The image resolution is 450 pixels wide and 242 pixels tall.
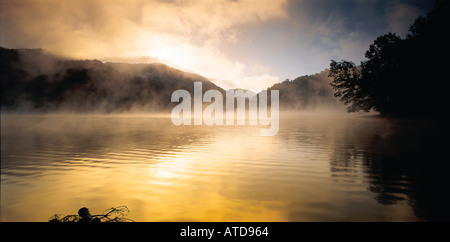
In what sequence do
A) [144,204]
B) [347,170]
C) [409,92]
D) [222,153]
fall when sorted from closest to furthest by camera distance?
[144,204], [347,170], [222,153], [409,92]

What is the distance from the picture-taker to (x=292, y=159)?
14289 millimetres

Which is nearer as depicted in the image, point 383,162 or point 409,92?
point 383,162

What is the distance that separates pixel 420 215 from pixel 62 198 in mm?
11842

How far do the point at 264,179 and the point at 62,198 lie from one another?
318 inches

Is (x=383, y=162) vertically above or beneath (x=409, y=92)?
beneath

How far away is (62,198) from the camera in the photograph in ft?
27.3
